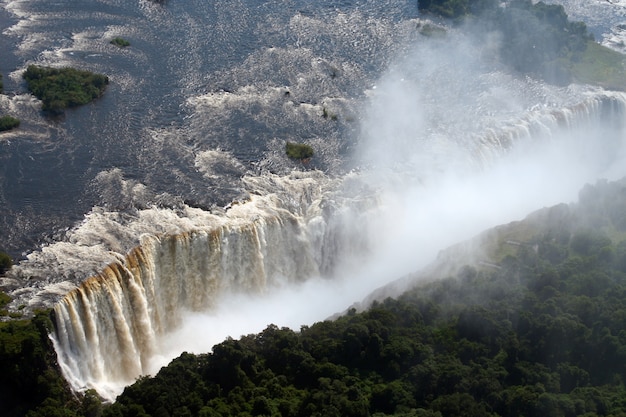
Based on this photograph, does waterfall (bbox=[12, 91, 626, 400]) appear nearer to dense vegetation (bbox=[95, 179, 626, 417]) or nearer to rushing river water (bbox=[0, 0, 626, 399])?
rushing river water (bbox=[0, 0, 626, 399])

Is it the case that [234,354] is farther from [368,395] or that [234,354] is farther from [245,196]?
[245,196]

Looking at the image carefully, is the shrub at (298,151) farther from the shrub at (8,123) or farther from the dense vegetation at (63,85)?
the shrub at (8,123)

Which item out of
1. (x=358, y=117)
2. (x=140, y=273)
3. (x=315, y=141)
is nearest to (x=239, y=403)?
(x=140, y=273)

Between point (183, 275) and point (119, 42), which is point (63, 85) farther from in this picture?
point (183, 275)

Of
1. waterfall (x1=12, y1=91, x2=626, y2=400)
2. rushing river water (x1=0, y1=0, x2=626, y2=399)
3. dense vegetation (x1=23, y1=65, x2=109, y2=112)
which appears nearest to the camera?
waterfall (x1=12, y1=91, x2=626, y2=400)

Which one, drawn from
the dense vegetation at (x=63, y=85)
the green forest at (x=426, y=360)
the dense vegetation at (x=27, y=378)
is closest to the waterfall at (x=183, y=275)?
the dense vegetation at (x=27, y=378)

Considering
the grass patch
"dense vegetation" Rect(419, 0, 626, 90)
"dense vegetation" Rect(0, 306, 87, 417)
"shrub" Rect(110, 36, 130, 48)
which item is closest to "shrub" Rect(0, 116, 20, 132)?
"shrub" Rect(110, 36, 130, 48)

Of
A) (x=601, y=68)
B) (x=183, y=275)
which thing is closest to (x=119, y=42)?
(x=183, y=275)
